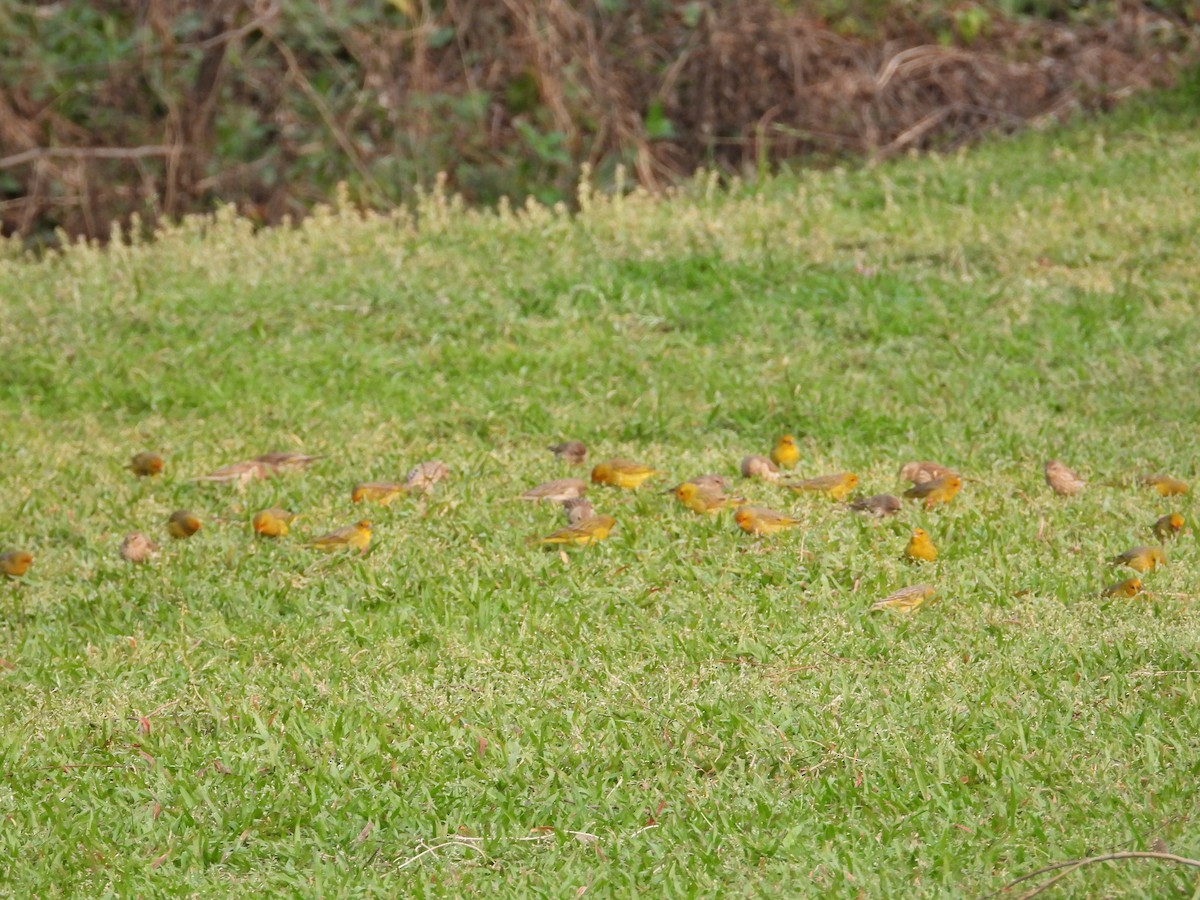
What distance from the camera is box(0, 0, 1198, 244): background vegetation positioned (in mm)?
12344

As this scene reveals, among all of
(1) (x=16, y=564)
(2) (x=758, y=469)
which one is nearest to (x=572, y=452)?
(2) (x=758, y=469)

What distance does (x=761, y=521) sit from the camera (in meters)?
5.27

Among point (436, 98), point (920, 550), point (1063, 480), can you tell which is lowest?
point (436, 98)

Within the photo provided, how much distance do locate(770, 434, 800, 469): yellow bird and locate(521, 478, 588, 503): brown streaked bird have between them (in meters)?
0.80

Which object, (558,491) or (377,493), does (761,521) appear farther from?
(377,493)

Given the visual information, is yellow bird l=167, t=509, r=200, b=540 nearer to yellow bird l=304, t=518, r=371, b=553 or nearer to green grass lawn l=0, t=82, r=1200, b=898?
green grass lawn l=0, t=82, r=1200, b=898

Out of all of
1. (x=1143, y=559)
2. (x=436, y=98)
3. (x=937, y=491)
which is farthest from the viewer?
(x=436, y=98)

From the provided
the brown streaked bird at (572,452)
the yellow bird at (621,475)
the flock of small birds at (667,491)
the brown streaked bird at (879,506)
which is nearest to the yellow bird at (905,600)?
the flock of small birds at (667,491)

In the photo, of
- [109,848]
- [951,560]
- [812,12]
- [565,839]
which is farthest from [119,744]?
[812,12]

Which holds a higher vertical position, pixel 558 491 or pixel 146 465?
pixel 558 491

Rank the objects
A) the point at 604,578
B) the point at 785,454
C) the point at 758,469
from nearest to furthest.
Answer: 1. the point at 604,578
2. the point at 758,469
3. the point at 785,454

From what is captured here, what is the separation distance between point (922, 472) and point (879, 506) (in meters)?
0.41

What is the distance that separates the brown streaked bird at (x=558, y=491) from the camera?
18.8 feet

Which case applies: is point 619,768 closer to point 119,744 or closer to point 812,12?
point 119,744
